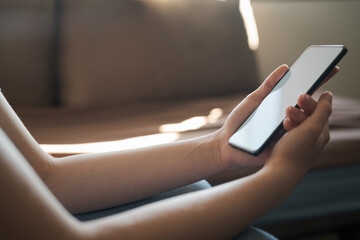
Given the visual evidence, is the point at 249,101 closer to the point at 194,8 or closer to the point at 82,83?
the point at 82,83

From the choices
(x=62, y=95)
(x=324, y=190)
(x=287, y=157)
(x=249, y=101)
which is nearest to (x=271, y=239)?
(x=287, y=157)

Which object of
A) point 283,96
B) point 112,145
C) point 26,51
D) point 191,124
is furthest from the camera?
point 26,51

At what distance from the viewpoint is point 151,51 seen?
5.29 feet

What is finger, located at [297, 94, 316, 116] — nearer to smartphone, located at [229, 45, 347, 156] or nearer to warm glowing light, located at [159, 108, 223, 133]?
smartphone, located at [229, 45, 347, 156]

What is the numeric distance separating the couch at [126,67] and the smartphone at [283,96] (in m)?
0.54

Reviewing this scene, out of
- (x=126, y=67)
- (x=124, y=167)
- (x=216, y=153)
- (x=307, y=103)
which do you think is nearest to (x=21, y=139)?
(x=124, y=167)

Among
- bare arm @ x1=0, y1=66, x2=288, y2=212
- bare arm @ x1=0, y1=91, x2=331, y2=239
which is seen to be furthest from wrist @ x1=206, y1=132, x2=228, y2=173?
bare arm @ x1=0, y1=91, x2=331, y2=239

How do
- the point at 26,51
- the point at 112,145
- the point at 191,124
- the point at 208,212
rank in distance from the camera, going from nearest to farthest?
the point at 208,212
the point at 112,145
the point at 191,124
the point at 26,51

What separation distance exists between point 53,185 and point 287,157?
1.09 feet

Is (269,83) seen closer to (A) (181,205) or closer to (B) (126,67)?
(A) (181,205)

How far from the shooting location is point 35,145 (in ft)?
1.97

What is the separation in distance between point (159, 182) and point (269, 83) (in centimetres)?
23

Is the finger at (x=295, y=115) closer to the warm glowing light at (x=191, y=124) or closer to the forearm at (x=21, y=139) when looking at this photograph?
the forearm at (x=21, y=139)

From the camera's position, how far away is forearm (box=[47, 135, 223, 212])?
571 mm
